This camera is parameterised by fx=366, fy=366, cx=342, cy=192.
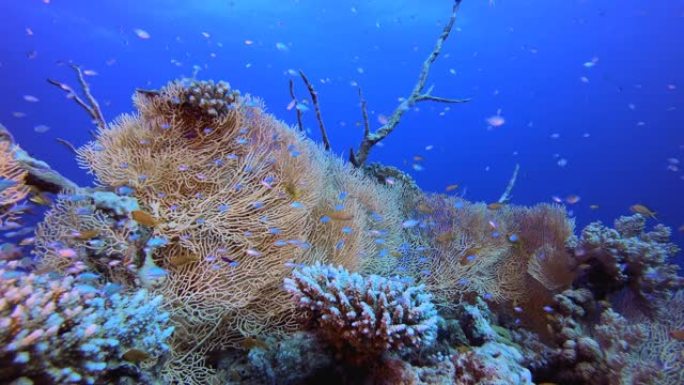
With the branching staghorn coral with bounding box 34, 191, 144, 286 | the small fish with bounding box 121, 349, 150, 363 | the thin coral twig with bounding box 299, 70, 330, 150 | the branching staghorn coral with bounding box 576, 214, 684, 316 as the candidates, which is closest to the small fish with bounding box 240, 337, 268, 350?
the small fish with bounding box 121, 349, 150, 363

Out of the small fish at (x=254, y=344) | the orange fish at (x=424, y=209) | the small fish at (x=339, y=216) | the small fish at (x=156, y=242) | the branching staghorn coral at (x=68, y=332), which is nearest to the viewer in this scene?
the branching staghorn coral at (x=68, y=332)

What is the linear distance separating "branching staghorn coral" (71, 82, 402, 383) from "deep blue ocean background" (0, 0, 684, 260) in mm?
25927

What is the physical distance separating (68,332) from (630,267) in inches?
291

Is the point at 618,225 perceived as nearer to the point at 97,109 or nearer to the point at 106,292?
the point at 106,292

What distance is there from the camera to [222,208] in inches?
159

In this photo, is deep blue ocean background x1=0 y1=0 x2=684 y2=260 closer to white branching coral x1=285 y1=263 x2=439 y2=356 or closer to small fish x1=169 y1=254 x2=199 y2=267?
small fish x1=169 y1=254 x2=199 y2=267

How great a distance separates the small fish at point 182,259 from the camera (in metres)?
3.71

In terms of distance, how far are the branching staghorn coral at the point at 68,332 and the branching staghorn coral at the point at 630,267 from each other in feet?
21.1

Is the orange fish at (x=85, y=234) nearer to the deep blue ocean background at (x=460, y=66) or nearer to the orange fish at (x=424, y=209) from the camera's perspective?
the orange fish at (x=424, y=209)

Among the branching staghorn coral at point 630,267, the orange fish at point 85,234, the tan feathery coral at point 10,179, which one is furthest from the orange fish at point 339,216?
the branching staghorn coral at point 630,267

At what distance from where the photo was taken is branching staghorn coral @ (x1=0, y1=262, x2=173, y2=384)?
2.06m

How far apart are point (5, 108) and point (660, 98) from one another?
105 m

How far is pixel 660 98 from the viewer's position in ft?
200

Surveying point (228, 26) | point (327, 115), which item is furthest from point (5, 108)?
point (327, 115)
